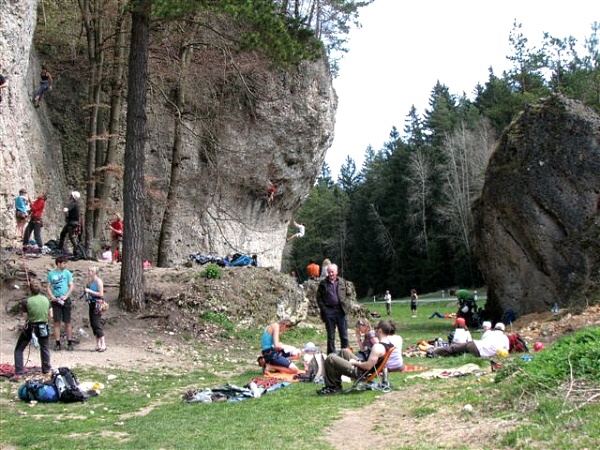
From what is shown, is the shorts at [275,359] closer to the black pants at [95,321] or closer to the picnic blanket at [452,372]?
the picnic blanket at [452,372]

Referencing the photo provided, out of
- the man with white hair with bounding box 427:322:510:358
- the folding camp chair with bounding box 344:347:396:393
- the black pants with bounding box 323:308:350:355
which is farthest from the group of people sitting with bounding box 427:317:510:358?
the folding camp chair with bounding box 344:347:396:393

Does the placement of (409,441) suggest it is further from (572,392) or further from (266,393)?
(266,393)

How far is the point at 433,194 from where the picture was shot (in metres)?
67.4

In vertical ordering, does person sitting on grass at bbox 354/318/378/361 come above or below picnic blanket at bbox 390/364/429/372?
above

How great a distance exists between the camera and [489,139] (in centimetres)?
6203

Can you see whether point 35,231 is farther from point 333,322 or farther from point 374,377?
point 374,377

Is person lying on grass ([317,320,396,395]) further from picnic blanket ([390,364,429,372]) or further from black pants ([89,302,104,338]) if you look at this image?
black pants ([89,302,104,338])

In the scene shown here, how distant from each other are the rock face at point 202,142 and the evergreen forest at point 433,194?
812 inches

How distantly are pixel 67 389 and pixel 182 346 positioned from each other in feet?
18.7

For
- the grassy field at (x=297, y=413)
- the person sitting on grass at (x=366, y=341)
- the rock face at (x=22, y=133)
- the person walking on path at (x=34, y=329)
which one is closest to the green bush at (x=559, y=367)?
the grassy field at (x=297, y=413)

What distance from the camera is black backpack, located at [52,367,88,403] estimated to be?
9.48m

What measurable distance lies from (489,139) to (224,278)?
4894 cm

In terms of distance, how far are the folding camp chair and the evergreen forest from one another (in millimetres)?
38414

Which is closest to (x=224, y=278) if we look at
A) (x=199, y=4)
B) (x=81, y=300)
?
(x=81, y=300)
